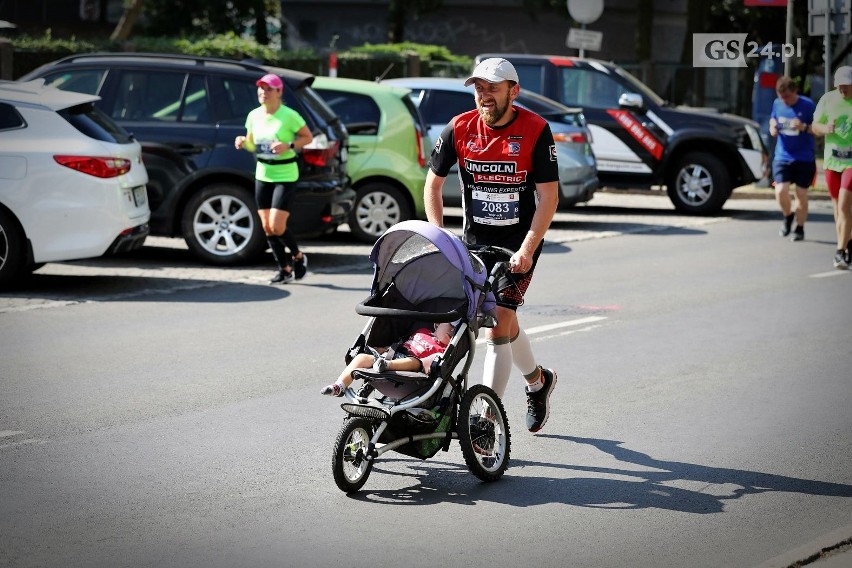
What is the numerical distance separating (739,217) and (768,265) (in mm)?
5824

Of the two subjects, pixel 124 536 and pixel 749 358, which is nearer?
pixel 124 536

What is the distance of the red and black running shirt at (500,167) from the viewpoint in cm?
693

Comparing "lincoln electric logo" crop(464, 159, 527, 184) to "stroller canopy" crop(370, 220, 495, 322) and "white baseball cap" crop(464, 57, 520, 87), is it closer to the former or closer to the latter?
"white baseball cap" crop(464, 57, 520, 87)

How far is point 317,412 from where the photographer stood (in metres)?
8.07

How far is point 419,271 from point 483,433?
2.60ft

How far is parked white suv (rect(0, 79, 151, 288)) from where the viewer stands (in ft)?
40.2

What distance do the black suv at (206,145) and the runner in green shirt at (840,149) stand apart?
4.82 m

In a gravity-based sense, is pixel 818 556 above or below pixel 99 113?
below

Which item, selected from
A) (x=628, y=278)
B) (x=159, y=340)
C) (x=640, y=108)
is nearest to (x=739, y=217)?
(x=640, y=108)

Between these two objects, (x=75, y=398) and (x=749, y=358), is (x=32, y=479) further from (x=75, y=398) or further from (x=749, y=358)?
(x=749, y=358)

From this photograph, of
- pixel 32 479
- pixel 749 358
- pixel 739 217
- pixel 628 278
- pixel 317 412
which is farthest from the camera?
pixel 739 217

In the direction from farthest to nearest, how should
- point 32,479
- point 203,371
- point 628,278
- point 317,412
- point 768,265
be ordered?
point 768,265 → point 628,278 → point 203,371 → point 317,412 → point 32,479

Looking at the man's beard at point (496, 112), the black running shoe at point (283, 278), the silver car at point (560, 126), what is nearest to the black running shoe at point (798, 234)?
the silver car at point (560, 126)

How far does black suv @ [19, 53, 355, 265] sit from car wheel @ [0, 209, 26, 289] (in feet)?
7.24
